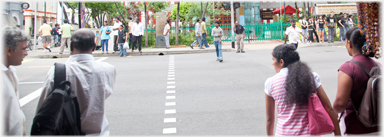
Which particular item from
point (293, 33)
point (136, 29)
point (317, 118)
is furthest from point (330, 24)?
point (317, 118)

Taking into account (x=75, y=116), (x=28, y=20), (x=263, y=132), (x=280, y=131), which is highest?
(x=28, y=20)

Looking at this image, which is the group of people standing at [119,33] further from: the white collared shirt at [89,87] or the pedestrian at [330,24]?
the white collared shirt at [89,87]

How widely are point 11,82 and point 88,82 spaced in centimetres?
60

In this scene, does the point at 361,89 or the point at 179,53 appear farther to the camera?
the point at 179,53

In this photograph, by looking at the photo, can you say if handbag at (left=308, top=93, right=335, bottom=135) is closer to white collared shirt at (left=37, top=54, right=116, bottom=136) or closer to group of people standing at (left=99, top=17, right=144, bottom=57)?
white collared shirt at (left=37, top=54, right=116, bottom=136)

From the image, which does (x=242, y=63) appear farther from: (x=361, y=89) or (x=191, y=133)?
(x=361, y=89)

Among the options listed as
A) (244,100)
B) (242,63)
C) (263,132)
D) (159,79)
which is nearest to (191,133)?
(263,132)

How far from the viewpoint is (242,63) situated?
14.1 meters

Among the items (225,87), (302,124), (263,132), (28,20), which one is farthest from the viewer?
(28,20)

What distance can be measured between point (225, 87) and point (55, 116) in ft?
22.5

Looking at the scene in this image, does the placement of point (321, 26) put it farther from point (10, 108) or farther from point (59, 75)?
point (10, 108)

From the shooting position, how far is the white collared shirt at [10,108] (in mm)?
2482

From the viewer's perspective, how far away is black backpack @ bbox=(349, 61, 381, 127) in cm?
292

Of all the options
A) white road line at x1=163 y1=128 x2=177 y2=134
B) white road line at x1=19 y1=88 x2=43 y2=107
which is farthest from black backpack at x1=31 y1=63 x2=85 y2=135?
white road line at x1=19 y1=88 x2=43 y2=107
